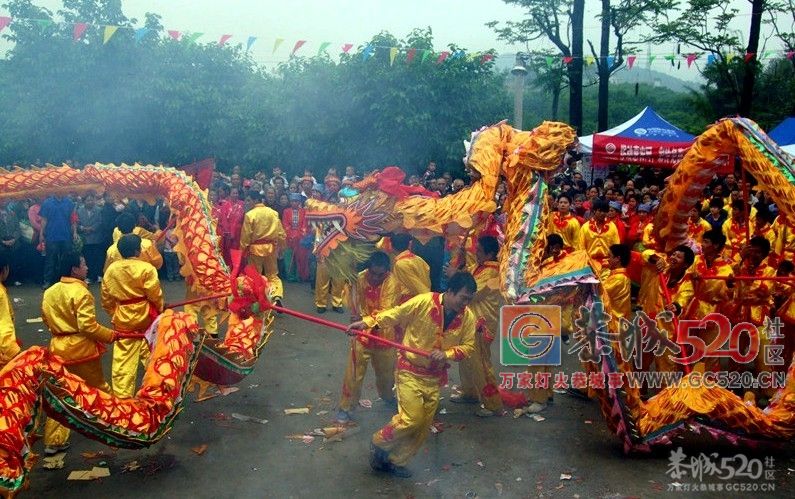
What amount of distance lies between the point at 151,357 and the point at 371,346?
168cm

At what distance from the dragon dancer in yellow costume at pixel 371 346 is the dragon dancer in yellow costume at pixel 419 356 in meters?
0.81

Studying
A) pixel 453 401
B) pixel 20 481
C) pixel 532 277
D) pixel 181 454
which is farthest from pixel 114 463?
pixel 532 277

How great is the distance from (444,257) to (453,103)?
27.5 ft

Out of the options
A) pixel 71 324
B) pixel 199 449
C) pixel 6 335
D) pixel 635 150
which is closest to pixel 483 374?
pixel 199 449

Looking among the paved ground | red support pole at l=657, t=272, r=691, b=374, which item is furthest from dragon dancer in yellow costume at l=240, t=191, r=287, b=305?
red support pole at l=657, t=272, r=691, b=374

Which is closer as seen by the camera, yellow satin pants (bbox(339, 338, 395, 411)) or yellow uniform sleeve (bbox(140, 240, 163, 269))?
yellow satin pants (bbox(339, 338, 395, 411))

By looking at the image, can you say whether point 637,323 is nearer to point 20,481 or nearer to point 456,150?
point 20,481

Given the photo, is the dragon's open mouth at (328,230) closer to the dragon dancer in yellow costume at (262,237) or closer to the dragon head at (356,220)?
the dragon head at (356,220)

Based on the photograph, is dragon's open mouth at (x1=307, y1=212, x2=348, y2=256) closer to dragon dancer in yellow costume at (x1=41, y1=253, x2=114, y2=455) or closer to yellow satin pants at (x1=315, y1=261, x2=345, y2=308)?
dragon dancer in yellow costume at (x1=41, y1=253, x2=114, y2=455)

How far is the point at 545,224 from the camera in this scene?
17.9 feet

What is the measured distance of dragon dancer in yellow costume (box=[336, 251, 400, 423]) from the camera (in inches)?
218

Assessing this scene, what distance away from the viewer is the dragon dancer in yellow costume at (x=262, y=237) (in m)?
8.04

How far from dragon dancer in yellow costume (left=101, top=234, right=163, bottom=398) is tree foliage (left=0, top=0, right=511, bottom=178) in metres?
9.89

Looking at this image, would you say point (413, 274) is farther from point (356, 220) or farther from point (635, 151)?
point (635, 151)
